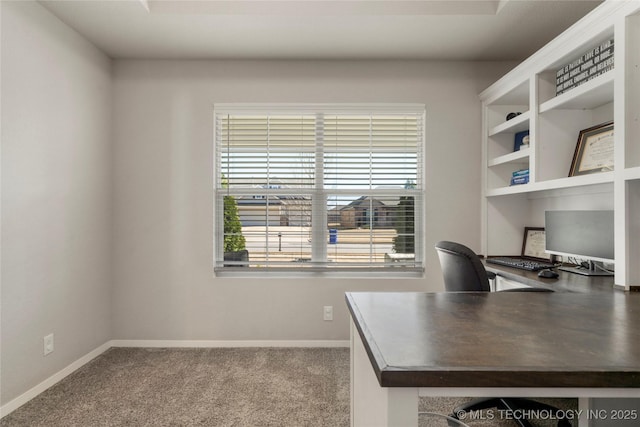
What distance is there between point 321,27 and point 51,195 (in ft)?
7.23

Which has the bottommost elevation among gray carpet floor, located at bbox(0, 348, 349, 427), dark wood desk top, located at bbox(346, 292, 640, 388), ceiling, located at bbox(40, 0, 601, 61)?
gray carpet floor, located at bbox(0, 348, 349, 427)

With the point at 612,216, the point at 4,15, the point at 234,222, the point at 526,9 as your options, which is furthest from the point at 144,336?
the point at 526,9

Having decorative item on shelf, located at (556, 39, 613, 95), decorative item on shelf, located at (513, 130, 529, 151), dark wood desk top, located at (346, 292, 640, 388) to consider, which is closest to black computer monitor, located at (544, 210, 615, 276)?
decorative item on shelf, located at (513, 130, 529, 151)

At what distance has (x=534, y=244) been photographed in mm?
2891

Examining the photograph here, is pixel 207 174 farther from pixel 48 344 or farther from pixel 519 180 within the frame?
pixel 519 180

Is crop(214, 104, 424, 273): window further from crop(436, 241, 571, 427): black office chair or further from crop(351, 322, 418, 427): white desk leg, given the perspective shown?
crop(351, 322, 418, 427): white desk leg

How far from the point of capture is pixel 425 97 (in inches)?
122

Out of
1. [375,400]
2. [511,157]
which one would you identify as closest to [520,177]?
[511,157]

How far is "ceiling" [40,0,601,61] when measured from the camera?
2.37 metres

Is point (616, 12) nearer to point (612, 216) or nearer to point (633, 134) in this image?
point (633, 134)

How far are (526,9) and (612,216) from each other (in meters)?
1.43

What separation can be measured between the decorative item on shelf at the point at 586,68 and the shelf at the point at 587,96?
0.19ft

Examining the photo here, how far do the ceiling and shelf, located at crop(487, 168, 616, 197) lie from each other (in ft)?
3.74

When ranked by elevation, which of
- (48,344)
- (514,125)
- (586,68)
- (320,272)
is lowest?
(48,344)
